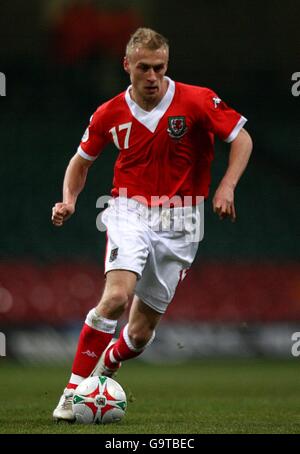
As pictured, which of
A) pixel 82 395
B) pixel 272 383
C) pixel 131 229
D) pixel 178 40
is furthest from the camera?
pixel 178 40

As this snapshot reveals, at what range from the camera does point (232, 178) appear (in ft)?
20.1

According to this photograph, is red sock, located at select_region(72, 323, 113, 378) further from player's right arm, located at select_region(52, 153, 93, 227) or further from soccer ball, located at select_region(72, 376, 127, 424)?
player's right arm, located at select_region(52, 153, 93, 227)

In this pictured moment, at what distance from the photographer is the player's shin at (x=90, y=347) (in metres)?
6.13

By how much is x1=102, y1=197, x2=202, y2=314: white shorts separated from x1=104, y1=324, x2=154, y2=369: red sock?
330mm

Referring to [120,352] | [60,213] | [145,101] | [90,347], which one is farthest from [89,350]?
[145,101]

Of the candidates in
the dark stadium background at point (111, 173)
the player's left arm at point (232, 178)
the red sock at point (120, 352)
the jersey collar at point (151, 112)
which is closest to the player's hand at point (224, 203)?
the player's left arm at point (232, 178)

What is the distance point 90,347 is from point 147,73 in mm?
1669

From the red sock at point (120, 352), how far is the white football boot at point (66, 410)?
0.84 m

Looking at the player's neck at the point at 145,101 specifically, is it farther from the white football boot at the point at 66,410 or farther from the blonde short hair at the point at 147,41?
the white football boot at the point at 66,410

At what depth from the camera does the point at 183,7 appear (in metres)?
18.1

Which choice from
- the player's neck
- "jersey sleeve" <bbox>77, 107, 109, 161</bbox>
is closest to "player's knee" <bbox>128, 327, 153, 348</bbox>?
"jersey sleeve" <bbox>77, 107, 109, 161</bbox>
